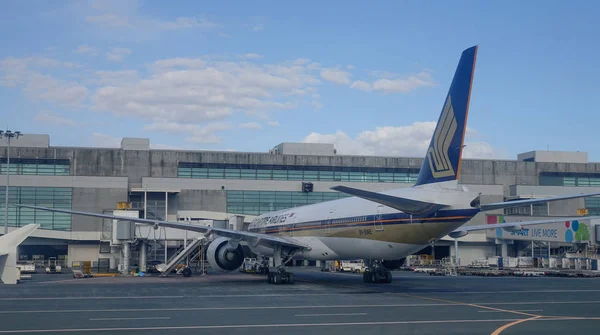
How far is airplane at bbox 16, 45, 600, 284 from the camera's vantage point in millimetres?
25953

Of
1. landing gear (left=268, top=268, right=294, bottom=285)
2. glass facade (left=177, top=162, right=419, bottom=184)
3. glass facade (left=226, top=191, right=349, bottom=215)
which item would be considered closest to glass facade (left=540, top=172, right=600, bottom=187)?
glass facade (left=177, top=162, right=419, bottom=184)

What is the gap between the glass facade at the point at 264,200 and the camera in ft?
228

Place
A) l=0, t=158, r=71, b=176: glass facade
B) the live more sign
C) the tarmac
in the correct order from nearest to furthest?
1. the tarmac
2. the live more sign
3. l=0, t=158, r=71, b=176: glass facade

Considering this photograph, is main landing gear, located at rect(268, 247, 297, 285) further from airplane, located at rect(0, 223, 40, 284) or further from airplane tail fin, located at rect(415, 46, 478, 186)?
airplane, located at rect(0, 223, 40, 284)

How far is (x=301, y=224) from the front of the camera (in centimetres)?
3872

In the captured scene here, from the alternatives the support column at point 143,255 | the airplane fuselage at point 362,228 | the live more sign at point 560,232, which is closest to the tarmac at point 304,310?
the airplane fuselage at point 362,228

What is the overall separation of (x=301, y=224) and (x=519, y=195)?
1722 inches

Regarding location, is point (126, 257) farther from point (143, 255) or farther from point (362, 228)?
point (362, 228)

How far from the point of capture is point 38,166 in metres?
66.6

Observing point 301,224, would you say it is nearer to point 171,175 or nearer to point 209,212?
point 209,212

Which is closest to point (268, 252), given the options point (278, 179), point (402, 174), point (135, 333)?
point (135, 333)

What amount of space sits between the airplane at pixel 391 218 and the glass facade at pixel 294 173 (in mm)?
29843

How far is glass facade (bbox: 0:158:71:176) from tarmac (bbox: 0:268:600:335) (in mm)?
36099

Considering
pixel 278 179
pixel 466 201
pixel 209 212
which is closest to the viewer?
pixel 466 201
